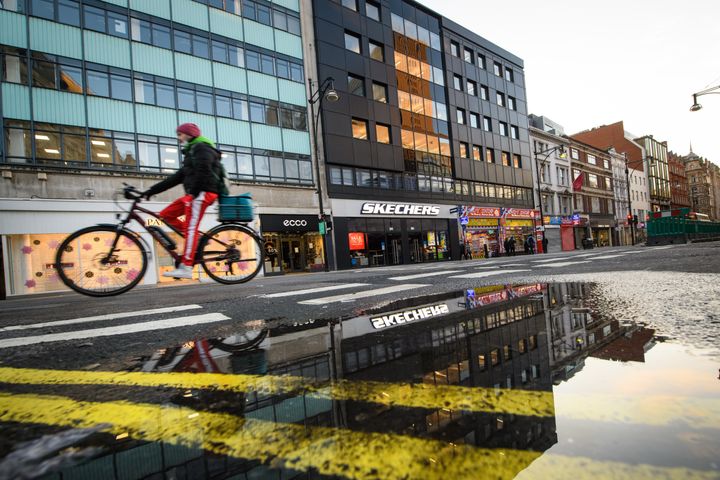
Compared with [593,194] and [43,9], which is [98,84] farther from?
[593,194]

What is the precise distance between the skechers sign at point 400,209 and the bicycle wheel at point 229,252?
20972 mm

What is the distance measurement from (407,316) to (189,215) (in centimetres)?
326

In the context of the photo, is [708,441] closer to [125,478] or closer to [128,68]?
[125,478]

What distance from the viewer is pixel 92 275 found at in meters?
4.63

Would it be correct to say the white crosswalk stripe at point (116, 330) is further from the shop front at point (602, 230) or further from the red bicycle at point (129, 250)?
the shop front at point (602, 230)

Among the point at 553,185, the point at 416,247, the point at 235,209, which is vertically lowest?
the point at 416,247

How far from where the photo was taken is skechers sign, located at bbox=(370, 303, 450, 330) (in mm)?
2151

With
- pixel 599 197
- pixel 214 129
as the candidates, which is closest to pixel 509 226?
pixel 599 197

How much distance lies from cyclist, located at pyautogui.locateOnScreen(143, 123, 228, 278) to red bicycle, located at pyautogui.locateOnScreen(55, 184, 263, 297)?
0.12 m

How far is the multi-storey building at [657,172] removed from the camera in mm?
66250

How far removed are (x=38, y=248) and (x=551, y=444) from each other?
69.7ft

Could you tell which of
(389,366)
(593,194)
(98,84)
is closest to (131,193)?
(389,366)

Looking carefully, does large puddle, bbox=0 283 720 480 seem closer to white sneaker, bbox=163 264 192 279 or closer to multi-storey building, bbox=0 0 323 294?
white sneaker, bbox=163 264 192 279

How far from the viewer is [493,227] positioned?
35875 mm
